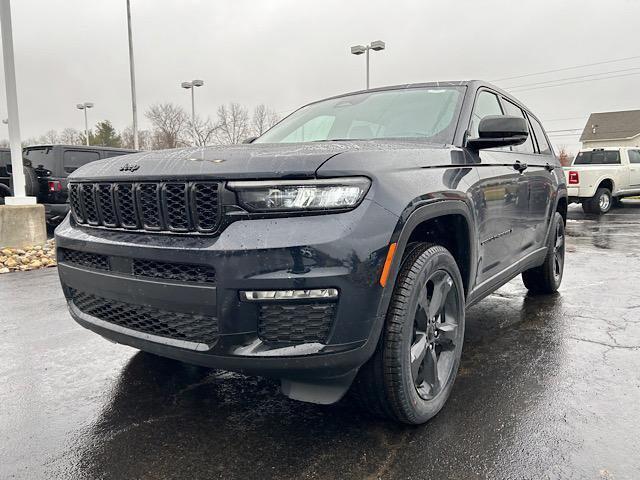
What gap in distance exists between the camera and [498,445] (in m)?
2.23

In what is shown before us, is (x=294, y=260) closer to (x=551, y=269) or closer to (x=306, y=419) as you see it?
(x=306, y=419)

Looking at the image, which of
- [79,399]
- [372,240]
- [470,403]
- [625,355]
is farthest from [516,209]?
[79,399]

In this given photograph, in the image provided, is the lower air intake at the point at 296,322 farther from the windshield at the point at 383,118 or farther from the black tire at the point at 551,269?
the black tire at the point at 551,269

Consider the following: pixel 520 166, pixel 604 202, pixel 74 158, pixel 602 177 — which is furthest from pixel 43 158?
pixel 604 202

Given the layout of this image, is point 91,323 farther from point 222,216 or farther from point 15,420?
point 222,216

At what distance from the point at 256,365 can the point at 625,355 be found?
262 cm

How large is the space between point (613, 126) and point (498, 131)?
56.7 m

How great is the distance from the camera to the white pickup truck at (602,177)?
1455 centimetres

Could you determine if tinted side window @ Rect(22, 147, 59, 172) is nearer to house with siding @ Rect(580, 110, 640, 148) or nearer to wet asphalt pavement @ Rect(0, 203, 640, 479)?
wet asphalt pavement @ Rect(0, 203, 640, 479)

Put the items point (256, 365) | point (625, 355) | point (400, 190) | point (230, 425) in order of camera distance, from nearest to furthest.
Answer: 1. point (256, 365)
2. point (400, 190)
3. point (230, 425)
4. point (625, 355)

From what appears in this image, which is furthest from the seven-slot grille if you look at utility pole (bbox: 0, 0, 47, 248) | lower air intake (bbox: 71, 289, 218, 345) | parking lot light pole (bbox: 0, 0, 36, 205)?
parking lot light pole (bbox: 0, 0, 36, 205)

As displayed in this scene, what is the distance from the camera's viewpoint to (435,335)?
2.59 meters

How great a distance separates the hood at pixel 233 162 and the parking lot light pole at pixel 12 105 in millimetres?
6708

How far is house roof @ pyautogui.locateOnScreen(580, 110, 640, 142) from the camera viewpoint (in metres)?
49.0
